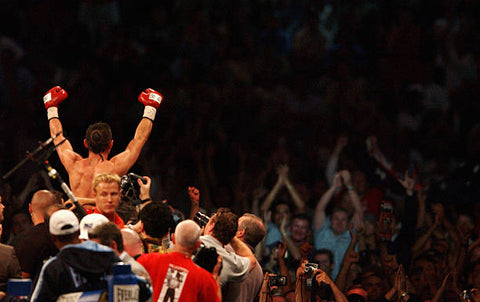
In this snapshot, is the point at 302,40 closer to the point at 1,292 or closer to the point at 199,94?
the point at 199,94

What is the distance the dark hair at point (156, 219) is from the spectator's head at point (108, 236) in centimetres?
52

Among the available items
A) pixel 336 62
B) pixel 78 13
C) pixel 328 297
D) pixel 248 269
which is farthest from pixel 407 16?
pixel 248 269

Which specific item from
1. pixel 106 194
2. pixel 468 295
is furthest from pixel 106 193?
pixel 468 295

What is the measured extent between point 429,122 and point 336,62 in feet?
5.09

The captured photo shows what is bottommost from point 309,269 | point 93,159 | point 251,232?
point 309,269

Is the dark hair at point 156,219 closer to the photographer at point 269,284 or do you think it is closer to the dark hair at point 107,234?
the dark hair at point 107,234

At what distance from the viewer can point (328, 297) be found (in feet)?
19.4

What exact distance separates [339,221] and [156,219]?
163 inches

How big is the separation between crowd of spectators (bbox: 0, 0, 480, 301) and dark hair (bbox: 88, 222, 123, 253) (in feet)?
12.8

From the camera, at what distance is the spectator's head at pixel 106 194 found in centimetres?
511

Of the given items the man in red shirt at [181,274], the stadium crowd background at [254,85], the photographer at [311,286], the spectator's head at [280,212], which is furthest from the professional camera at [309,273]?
the stadium crowd background at [254,85]

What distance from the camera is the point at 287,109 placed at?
10664mm

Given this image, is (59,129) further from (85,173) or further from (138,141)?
(138,141)

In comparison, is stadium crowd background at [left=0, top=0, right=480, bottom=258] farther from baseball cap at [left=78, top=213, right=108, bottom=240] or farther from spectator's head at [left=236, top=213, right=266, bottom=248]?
baseball cap at [left=78, top=213, right=108, bottom=240]
